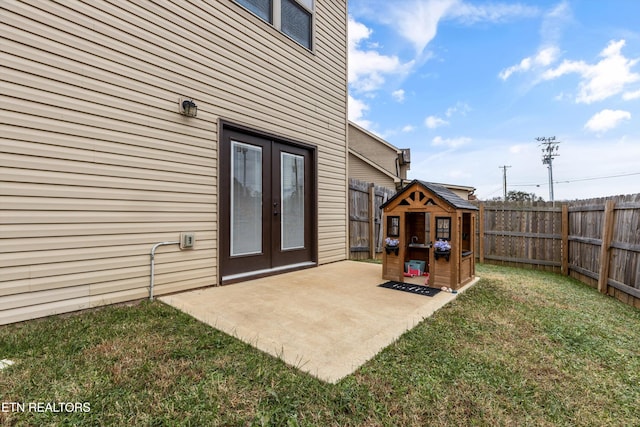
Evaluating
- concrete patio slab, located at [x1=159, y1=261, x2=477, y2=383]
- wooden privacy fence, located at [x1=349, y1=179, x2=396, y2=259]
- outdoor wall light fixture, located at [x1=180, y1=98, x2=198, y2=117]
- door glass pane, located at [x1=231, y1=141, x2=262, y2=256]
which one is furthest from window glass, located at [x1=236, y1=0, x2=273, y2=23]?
concrete patio slab, located at [x1=159, y1=261, x2=477, y2=383]

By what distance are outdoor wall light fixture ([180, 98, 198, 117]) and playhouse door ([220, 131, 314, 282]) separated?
1.70 feet

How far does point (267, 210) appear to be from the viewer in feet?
14.0

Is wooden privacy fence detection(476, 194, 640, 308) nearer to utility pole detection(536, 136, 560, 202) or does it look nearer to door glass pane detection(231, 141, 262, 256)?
door glass pane detection(231, 141, 262, 256)

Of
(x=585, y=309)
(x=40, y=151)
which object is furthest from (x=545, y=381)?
(x=40, y=151)

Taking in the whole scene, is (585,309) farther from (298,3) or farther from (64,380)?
(298,3)

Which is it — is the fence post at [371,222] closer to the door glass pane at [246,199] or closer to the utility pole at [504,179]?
the door glass pane at [246,199]

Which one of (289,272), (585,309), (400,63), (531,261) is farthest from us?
(400,63)

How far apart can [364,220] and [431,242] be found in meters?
3.23

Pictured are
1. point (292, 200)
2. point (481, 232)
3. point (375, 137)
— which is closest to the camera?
point (292, 200)

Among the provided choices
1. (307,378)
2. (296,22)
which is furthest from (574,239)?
(296,22)

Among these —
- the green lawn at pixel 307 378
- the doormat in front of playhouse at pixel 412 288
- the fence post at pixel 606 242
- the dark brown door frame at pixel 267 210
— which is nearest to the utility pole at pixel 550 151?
the fence post at pixel 606 242

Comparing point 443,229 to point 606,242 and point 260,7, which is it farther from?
point 260,7

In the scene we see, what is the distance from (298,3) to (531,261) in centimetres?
695

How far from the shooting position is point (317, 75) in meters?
5.27
